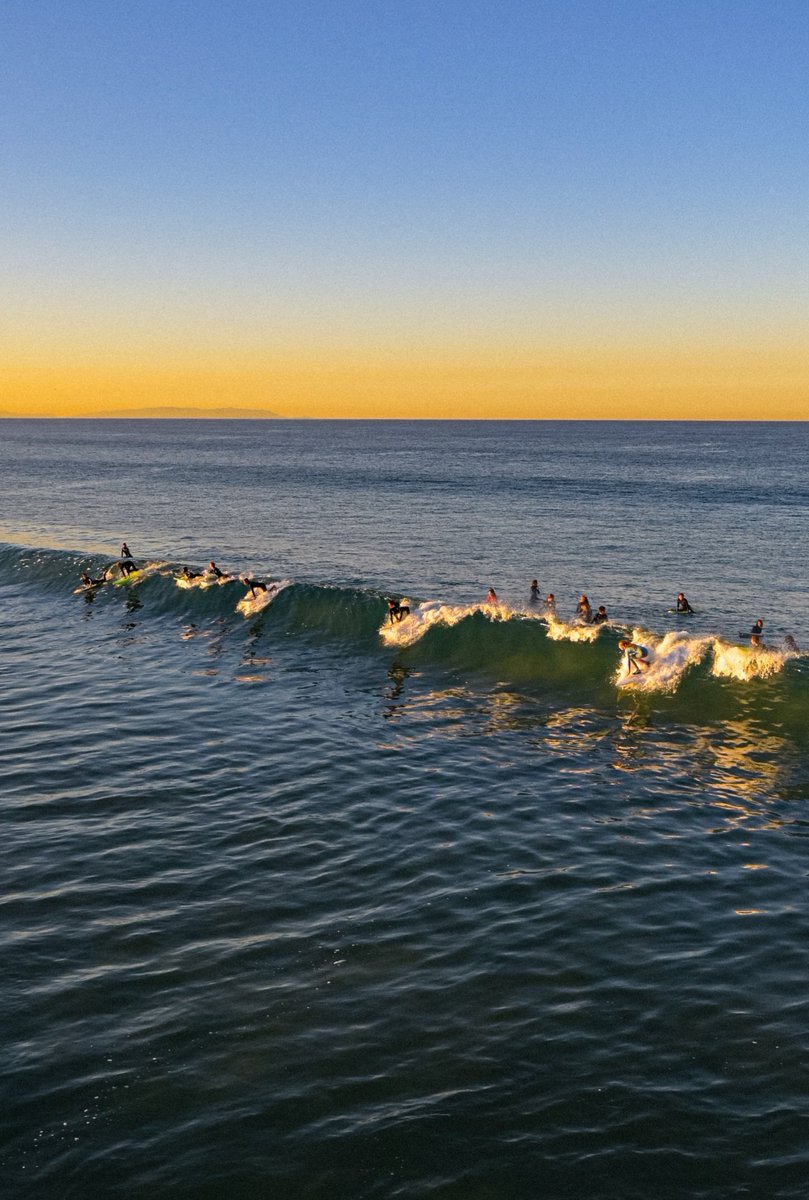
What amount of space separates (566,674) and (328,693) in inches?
334

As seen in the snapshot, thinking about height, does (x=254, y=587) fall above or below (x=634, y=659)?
above

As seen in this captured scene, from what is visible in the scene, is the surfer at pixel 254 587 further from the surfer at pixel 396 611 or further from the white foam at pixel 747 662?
the white foam at pixel 747 662

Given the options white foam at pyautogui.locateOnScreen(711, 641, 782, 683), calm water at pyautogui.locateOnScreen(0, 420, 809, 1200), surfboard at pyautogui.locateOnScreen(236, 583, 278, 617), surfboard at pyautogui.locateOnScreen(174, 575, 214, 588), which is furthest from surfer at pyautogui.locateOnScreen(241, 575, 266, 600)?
white foam at pyautogui.locateOnScreen(711, 641, 782, 683)

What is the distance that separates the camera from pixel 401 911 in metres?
15.4

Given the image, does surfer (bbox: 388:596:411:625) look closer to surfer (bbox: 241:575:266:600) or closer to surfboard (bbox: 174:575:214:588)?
surfer (bbox: 241:575:266:600)

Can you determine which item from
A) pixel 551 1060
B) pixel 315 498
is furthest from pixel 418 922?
pixel 315 498

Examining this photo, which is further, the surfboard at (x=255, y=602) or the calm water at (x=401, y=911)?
the surfboard at (x=255, y=602)

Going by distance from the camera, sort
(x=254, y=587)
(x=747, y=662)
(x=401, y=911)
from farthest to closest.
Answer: (x=254, y=587)
(x=747, y=662)
(x=401, y=911)

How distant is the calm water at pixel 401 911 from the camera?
1042 centimetres

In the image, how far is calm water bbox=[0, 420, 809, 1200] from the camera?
10.4 m

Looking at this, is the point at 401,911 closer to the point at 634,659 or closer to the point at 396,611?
the point at 634,659

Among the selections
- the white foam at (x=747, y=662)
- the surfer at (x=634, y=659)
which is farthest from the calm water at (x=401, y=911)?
the surfer at (x=634, y=659)

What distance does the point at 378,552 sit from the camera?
210 ft

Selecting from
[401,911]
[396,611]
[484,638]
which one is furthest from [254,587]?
[401,911]
